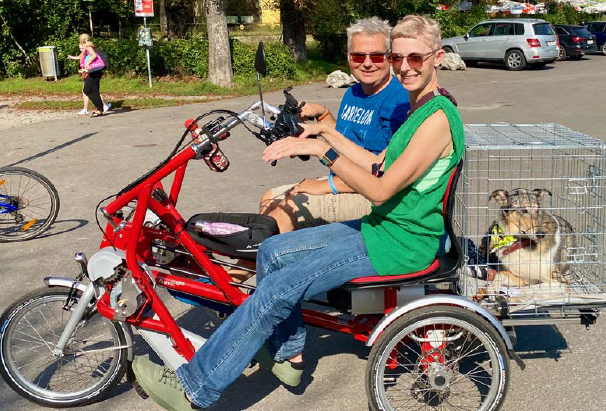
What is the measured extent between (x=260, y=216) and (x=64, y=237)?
3.45m

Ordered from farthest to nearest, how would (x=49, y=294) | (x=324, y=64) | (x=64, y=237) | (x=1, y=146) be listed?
(x=324, y=64), (x=1, y=146), (x=64, y=237), (x=49, y=294)

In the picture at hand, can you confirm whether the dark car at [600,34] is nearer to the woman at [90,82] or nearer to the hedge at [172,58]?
the hedge at [172,58]

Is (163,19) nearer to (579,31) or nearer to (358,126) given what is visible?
(579,31)

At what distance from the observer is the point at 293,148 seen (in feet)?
9.79

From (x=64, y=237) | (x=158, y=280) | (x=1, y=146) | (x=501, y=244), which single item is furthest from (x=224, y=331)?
(x=1, y=146)

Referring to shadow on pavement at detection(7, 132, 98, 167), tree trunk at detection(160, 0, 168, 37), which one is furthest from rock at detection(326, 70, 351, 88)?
tree trunk at detection(160, 0, 168, 37)

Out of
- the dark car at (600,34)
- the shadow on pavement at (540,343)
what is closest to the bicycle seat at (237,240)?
the shadow on pavement at (540,343)

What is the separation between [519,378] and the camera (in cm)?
394

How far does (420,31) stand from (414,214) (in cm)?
87

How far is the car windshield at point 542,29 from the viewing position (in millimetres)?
24188

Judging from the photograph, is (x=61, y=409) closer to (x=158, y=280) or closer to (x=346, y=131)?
(x=158, y=280)

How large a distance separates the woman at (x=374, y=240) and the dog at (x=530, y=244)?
2.00 ft

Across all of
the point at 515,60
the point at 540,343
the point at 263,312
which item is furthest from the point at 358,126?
the point at 515,60

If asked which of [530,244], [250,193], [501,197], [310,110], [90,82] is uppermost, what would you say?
[310,110]
